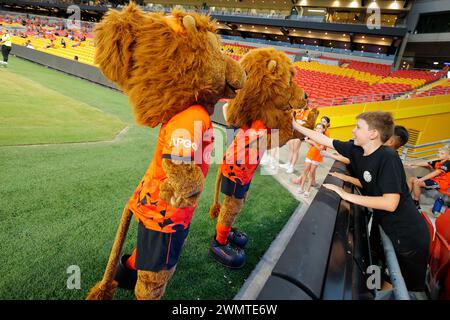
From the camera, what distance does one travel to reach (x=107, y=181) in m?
3.49

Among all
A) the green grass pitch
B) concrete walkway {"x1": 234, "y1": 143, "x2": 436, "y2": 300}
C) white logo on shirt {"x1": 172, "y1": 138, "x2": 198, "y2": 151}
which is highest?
white logo on shirt {"x1": 172, "y1": 138, "x2": 198, "y2": 151}

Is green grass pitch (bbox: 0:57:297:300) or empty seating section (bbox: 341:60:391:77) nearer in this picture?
green grass pitch (bbox: 0:57:297:300)

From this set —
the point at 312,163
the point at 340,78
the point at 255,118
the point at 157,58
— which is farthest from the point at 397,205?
the point at 340,78

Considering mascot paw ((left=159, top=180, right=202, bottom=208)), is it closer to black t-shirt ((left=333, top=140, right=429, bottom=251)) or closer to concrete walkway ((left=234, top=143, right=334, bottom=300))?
concrete walkway ((left=234, top=143, right=334, bottom=300))

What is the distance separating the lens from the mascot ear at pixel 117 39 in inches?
50.7

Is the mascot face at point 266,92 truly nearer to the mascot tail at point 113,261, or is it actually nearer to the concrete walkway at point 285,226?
the mascot tail at point 113,261

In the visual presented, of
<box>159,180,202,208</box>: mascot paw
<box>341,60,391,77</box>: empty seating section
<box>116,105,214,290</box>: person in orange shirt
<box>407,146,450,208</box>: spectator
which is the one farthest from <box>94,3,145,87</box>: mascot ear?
<box>341,60,391,77</box>: empty seating section

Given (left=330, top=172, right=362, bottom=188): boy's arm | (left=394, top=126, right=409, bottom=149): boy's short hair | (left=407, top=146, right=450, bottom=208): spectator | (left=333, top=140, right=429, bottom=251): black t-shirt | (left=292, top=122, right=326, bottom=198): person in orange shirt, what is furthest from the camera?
(left=407, top=146, right=450, bottom=208): spectator

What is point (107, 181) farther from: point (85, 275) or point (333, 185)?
point (333, 185)

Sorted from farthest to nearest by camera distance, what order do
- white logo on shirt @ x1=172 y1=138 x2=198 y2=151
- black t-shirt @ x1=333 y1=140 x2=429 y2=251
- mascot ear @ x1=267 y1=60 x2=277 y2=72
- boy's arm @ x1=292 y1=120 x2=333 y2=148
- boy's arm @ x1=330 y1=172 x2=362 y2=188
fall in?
boy's arm @ x1=292 y1=120 x2=333 y2=148 → mascot ear @ x1=267 y1=60 x2=277 y2=72 → boy's arm @ x1=330 y1=172 x2=362 y2=188 → black t-shirt @ x1=333 y1=140 x2=429 y2=251 → white logo on shirt @ x1=172 y1=138 x2=198 y2=151

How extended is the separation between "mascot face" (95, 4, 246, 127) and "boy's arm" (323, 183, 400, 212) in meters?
1.06

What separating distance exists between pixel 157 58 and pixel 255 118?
114cm

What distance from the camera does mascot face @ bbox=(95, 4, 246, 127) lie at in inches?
51.6
